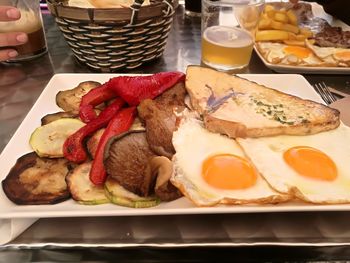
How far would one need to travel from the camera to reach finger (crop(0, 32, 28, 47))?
1.92 meters

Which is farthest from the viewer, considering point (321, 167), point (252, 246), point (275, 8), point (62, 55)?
point (275, 8)

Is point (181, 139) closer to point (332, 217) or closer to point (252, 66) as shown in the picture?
point (332, 217)

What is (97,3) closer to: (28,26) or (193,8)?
(28,26)

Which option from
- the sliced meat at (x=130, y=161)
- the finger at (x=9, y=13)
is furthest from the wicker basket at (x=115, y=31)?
the sliced meat at (x=130, y=161)

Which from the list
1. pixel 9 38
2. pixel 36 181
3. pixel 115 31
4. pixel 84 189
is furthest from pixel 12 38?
pixel 84 189

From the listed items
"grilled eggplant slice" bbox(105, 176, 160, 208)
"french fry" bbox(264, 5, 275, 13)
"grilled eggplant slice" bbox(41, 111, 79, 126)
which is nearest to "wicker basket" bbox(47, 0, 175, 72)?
"grilled eggplant slice" bbox(41, 111, 79, 126)

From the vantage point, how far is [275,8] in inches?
97.8

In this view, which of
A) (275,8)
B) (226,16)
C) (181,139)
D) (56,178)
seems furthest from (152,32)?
(275,8)

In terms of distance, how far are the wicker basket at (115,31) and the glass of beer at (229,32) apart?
0.84ft

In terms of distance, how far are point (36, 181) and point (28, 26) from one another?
1.19m

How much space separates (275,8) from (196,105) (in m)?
1.43

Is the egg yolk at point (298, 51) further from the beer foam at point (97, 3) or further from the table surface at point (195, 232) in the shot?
the table surface at point (195, 232)

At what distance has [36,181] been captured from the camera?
1106mm

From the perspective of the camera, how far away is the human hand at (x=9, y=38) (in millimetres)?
1839
